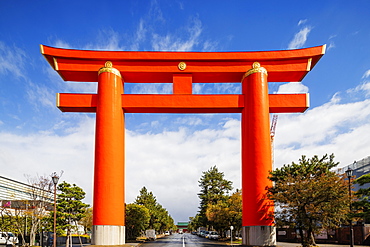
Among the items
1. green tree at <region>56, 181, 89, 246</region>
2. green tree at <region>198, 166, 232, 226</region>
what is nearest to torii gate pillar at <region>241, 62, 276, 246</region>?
green tree at <region>56, 181, 89, 246</region>

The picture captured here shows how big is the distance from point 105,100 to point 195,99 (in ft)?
21.9

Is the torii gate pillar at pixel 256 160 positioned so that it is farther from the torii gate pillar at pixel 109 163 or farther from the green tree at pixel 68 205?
the green tree at pixel 68 205

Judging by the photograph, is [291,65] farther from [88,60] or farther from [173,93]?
[88,60]

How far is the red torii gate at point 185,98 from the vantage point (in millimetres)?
26672

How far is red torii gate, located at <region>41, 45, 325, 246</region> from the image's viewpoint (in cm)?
2667

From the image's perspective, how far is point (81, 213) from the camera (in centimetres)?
3262

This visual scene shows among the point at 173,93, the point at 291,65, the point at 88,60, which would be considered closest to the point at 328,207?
the point at 291,65

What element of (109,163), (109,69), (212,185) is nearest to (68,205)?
(109,163)

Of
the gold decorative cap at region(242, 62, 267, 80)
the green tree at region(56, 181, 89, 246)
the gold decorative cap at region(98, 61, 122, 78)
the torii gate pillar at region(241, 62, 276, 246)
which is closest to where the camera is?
the torii gate pillar at region(241, 62, 276, 246)

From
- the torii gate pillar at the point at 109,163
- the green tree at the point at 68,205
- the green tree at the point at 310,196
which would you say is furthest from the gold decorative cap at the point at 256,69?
the green tree at the point at 68,205

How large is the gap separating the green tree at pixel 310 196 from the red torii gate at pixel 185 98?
117 centimetres

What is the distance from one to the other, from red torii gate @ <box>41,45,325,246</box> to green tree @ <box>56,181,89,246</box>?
605cm

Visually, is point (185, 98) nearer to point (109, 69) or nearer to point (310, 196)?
point (109, 69)

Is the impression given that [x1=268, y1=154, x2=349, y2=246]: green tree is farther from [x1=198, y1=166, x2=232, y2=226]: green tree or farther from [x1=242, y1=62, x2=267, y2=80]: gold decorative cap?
[x1=198, y1=166, x2=232, y2=226]: green tree
